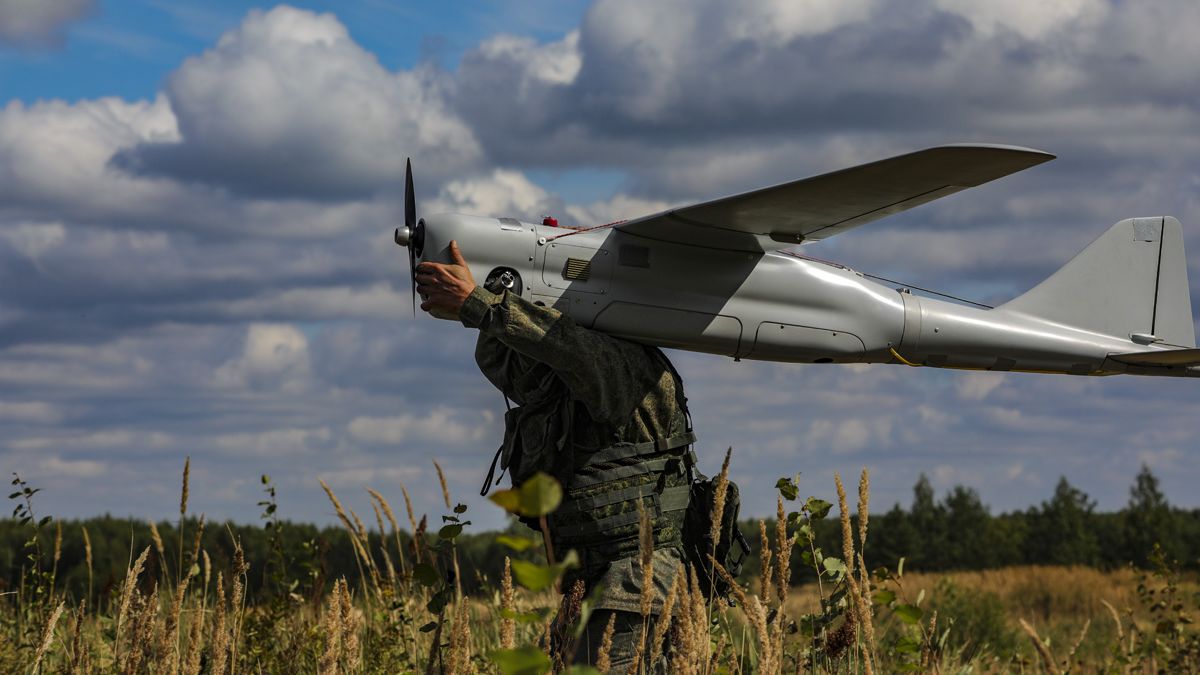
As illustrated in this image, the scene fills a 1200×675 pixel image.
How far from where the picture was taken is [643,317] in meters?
5.53

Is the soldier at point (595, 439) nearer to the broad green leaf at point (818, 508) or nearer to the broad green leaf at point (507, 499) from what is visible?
the broad green leaf at point (818, 508)

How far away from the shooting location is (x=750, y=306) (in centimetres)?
577

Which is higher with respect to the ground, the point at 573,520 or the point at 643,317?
the point at 643,317

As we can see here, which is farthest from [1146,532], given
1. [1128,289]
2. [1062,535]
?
[1128,289]

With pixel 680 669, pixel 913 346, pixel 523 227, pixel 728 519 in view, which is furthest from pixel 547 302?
pixel 680 669

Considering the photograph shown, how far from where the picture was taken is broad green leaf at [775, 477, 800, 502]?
479 centimetres

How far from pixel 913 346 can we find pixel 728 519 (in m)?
1.58

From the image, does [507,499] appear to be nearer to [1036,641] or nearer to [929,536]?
[1036,641]

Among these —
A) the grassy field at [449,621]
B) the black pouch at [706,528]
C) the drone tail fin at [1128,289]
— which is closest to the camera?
the grassy field at [449,621]

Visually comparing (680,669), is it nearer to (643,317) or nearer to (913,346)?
(643,317)

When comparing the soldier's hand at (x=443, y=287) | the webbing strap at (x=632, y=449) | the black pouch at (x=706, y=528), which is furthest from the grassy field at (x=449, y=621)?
the soldier's hand at (x=443, y=287)

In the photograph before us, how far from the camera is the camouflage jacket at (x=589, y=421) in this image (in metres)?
4.99

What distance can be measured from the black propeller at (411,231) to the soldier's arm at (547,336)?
505mm

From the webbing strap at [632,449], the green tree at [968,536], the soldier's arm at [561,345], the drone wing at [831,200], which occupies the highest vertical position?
the drone wing at [831,200]
